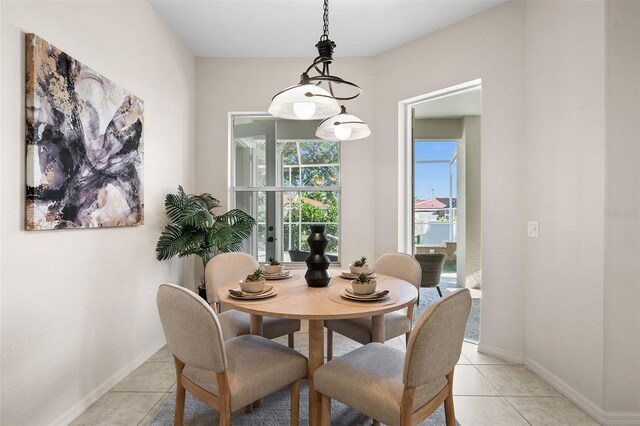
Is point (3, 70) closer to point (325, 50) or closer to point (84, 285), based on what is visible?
point (84, 285)

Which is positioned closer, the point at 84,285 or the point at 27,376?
the point at 27,376

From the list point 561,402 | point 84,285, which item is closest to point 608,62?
point 561,402

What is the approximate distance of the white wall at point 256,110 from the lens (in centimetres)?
354

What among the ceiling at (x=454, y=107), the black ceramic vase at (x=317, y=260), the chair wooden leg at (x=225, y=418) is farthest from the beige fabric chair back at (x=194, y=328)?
the ceiling at (x=454, y=107)

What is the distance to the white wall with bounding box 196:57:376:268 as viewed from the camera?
3.54 meters

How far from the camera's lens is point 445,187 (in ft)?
12.5

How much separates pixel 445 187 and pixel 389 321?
7.28 ft

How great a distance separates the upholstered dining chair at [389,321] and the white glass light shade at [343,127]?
1.00m

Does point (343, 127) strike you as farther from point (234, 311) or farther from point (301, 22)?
point (234, 311)

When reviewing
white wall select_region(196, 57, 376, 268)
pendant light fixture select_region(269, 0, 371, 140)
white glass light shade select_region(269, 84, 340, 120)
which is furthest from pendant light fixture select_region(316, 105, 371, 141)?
white wall select_region(196, 57, 376, 268)

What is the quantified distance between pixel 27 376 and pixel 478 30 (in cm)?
386

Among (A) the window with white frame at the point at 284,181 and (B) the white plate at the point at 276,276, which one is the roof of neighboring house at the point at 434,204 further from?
(B) the white plate at the point at 276,276

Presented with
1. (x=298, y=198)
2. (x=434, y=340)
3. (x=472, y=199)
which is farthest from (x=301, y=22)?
(x=472, y=199)

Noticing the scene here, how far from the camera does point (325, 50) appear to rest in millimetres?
1730
